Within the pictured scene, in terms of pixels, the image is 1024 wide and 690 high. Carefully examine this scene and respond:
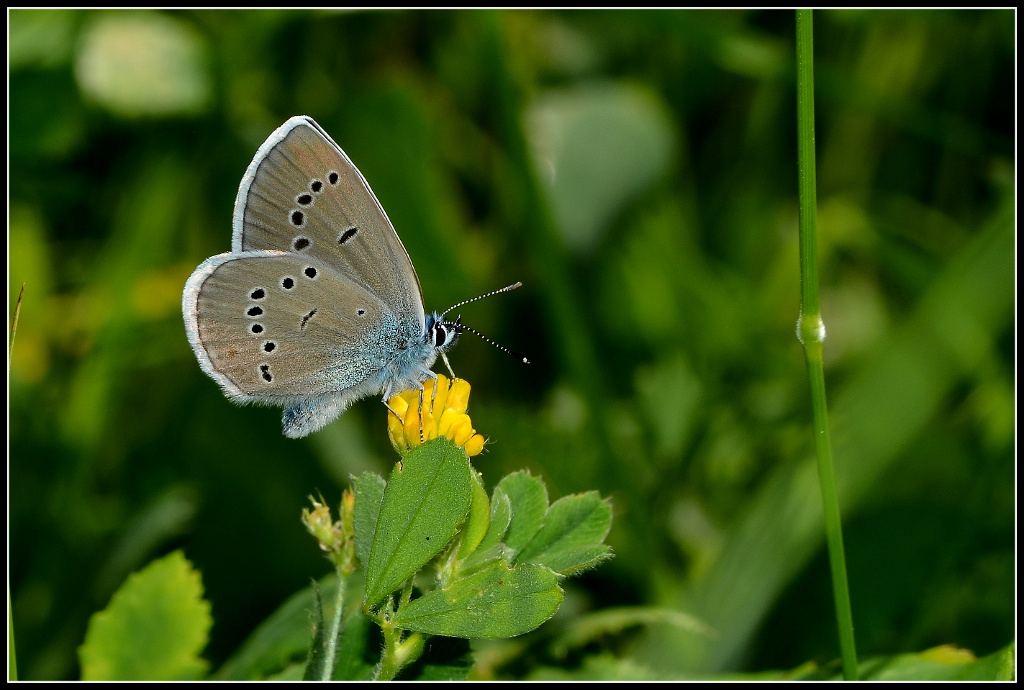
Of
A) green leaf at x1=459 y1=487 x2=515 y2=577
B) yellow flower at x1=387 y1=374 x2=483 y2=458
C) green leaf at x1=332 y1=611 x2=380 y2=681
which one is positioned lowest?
green leaf at x1=332 y1=611 x2=380 y2=681

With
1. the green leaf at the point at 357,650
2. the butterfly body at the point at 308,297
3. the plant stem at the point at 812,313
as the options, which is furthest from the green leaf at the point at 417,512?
the butterfly body at the point at 308,297

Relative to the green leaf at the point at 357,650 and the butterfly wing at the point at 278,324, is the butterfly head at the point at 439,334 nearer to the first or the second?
the butterfly wing at the point at 278,324

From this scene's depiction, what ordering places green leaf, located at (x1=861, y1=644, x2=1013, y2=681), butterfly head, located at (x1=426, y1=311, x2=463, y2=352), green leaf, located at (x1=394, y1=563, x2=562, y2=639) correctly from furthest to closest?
butterfly head, located at (x1=426, y1=311, x2=463, y2=352)
green leaf, located at (x1=861, y1=644, x2=1013, y2=681)
green leaf, located at (x1=394, y1=563, x2=562, y2=639)

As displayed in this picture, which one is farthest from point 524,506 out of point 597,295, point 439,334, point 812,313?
point 597,295

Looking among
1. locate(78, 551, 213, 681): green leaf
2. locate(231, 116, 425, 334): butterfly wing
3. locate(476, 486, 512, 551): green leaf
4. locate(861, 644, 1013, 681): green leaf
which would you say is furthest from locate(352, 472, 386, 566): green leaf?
locate(861, 644, 1013, 681): green leaf

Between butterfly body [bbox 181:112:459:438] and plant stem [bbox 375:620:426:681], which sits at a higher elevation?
butterfly body [bbox 181:112:459:438]

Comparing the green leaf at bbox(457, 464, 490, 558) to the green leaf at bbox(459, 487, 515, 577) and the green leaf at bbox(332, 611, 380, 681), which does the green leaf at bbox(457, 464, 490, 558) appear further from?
the green leaf at bbox(332, 611, 380, 681)

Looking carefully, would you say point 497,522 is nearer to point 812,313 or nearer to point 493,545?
point 493,545
